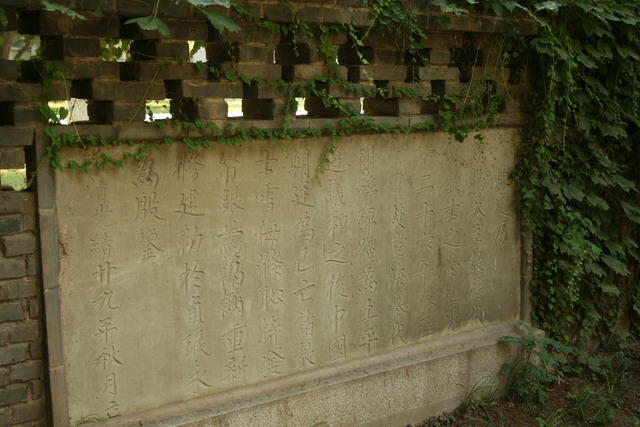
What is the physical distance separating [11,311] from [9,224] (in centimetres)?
41

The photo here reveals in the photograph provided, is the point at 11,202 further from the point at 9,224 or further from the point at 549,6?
the point at 549,6

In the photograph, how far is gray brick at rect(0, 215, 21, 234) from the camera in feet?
11.9

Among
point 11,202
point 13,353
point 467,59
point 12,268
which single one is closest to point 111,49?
point 11,202

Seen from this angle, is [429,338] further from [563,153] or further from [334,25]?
[334,25]

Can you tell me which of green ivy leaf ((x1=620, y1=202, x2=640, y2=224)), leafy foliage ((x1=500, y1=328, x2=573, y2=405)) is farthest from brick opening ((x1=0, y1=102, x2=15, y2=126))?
green ivy leaf ((x1=620, y1=202, x2=640, y2=224))

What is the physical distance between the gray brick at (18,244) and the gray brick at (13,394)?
2.09 ft

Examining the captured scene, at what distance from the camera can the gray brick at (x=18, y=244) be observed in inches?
144

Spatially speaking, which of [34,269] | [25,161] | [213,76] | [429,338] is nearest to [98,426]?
[34,269]

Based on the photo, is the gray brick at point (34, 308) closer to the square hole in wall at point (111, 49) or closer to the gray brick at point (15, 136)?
the gray brick at point (15, 136)

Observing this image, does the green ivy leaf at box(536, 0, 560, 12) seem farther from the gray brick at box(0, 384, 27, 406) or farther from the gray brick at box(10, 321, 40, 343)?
the gray brick at box(0, 384, 27, 406)

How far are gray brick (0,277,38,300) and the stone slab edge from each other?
2.3 inches

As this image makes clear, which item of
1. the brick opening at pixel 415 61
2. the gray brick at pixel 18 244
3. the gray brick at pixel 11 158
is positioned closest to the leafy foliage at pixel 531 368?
the brick opening at pixel 415 61

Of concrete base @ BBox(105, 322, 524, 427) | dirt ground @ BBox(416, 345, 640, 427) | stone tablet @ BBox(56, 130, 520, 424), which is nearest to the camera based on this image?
stone tablet @ BBox(56, 130, 520, 424)

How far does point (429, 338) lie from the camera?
549 centimetres
